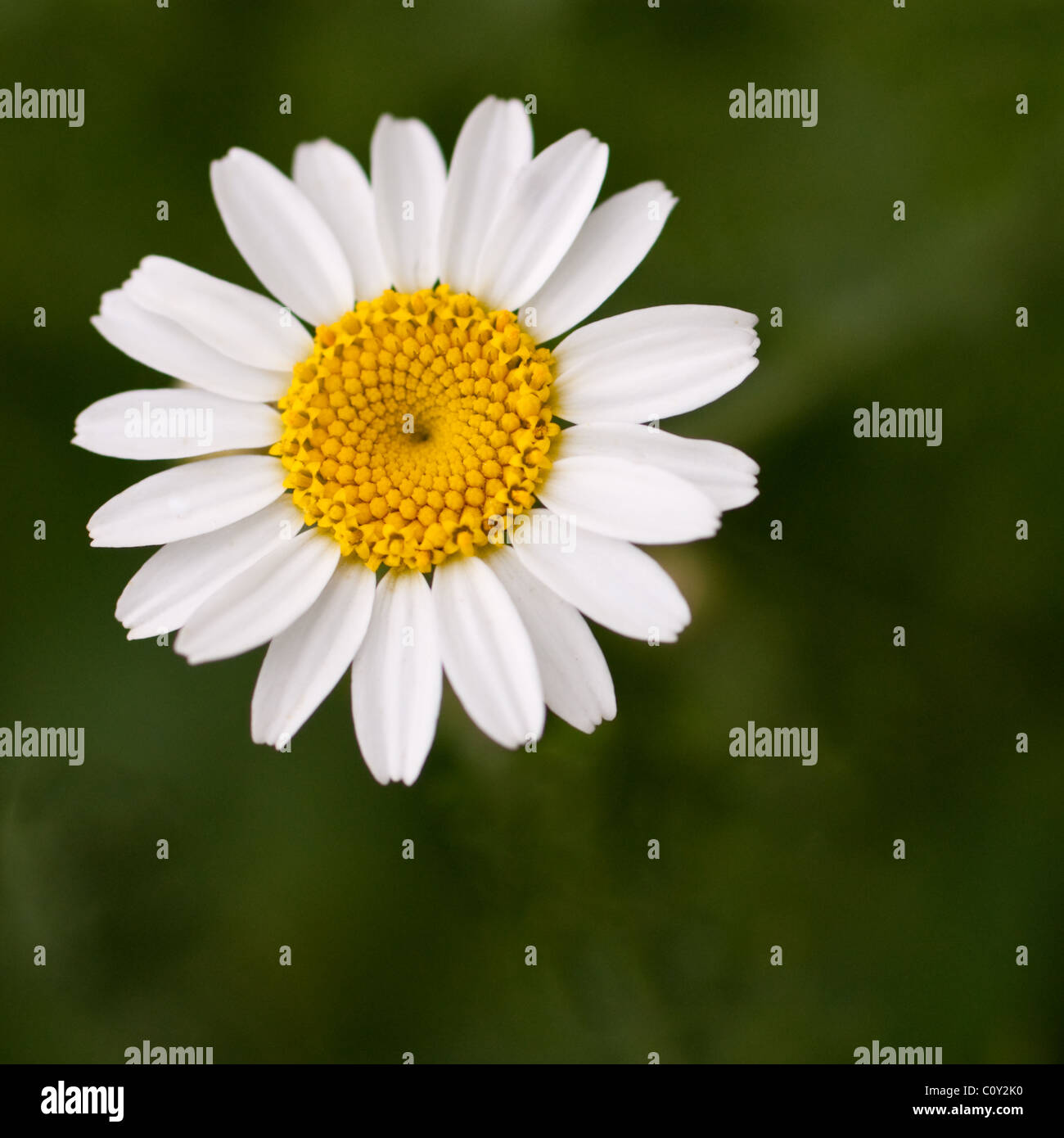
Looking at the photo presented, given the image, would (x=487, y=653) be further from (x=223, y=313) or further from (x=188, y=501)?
(x=223, y=313)

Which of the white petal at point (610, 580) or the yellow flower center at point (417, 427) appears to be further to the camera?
the yellow flower center at point (417, 427)

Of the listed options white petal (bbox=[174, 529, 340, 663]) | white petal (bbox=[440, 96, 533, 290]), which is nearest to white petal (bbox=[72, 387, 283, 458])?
white petal (bbox=[174, 529, 340, 663])

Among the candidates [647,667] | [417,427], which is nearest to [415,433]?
[417,427]

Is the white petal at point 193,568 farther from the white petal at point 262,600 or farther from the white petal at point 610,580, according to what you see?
the white petal at point 610,580

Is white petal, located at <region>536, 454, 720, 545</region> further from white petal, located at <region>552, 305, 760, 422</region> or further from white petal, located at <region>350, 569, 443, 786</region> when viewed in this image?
white petal, located at <region>350, 569, 443, 786</region>

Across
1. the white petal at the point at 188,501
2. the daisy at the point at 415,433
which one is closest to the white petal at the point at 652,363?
the daisy at the point at 415,433

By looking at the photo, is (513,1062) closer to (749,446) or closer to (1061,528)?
(749,446)
